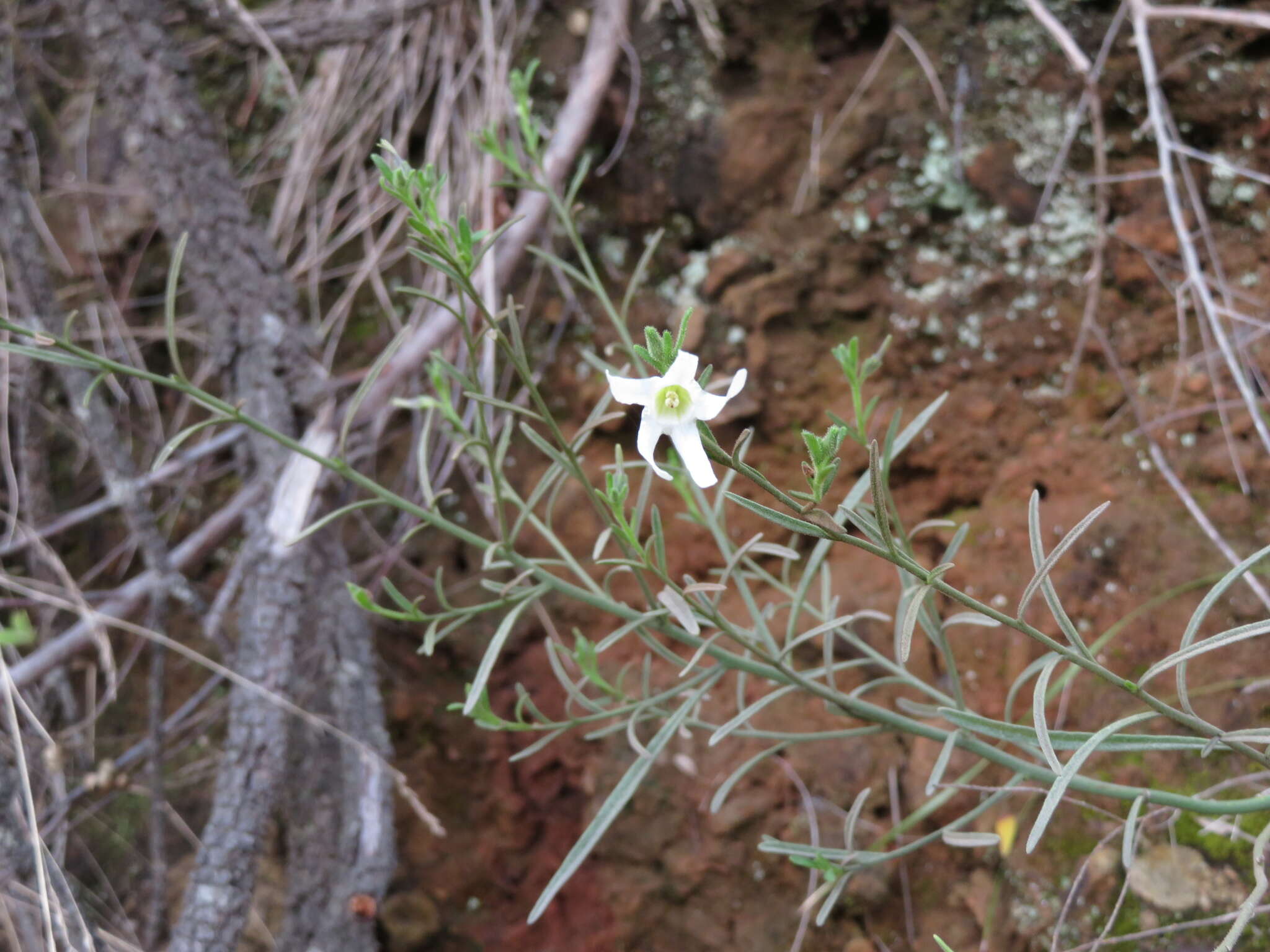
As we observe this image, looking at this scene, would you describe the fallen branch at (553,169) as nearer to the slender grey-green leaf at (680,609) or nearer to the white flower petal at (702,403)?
the slender grey-green leaf at (680,609)

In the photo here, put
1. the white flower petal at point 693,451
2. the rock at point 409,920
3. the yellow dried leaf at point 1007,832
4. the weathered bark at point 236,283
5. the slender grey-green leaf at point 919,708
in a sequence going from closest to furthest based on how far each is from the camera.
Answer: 1. the white flower petal at point 693,451
2. the slender grey-green leaf at point 919,708
3. the yellow dried leaf at point 1007,832
4. the weathered bark at point 236,283
5. the rock at point 409,920

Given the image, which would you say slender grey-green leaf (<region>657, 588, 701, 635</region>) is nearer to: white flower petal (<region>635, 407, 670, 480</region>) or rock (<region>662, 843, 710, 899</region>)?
white flower petal (<region>635, 407, 670, 480</region>)

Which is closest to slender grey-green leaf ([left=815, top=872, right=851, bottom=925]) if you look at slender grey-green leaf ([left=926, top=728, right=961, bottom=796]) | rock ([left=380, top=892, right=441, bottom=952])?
slender grey-green leaf ([left=926, top=728, right=961, bottom=796])

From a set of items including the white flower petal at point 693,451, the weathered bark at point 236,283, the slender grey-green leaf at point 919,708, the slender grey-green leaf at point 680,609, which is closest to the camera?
the white flower petal at point 693,451

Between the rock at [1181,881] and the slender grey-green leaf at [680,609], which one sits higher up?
the slender grey-green leaf at [680,609]

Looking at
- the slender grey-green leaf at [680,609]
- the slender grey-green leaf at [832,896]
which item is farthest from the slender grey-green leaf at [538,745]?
the slender grey-green leaf at [832,896]

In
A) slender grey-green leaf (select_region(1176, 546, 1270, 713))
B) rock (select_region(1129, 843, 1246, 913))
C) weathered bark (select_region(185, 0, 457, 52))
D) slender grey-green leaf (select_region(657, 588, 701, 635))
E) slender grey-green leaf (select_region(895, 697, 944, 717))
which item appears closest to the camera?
slender grey-green leaf (select_region(1176, 546, 1270, 713))

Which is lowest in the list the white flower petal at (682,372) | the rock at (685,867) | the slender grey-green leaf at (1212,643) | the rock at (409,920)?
the rock at (409,920)

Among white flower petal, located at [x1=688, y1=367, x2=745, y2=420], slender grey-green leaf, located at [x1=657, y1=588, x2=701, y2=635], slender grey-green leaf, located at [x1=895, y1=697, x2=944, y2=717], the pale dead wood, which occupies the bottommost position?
the pale dead wood
